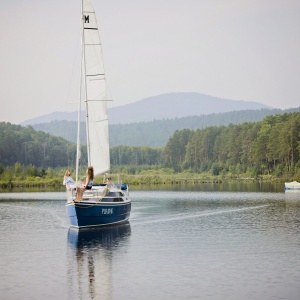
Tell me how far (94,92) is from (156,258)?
63.3ft

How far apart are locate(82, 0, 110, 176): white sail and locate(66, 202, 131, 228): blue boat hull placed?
3.23m

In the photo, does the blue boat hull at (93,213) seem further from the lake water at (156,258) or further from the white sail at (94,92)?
the white sail at (94,92)

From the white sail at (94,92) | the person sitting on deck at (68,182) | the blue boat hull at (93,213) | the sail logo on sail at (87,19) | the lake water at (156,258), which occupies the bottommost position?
the lake water at (156,258)

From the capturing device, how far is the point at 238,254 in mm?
36156

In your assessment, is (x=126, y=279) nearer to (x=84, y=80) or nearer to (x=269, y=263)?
(x=269, y=263)

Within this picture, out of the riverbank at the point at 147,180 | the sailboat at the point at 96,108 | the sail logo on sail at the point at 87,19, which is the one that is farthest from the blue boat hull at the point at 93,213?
the riverbank at the point at 147,180

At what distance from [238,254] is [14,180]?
372 ft

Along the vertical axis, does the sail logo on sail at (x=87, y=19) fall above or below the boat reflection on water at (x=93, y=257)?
above

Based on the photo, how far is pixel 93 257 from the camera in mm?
36031

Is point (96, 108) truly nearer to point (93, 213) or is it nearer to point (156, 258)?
point (93, 213)

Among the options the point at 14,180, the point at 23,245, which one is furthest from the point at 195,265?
the point at 14,180

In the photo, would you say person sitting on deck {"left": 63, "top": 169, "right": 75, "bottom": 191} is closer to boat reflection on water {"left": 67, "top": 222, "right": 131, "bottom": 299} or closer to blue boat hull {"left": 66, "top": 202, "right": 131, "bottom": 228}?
blue boat hull {"left": 66, "top": 202, "right": 131, "bottom": 228}

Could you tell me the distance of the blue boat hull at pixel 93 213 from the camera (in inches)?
1850

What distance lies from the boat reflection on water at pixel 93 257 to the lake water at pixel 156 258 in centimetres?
4
